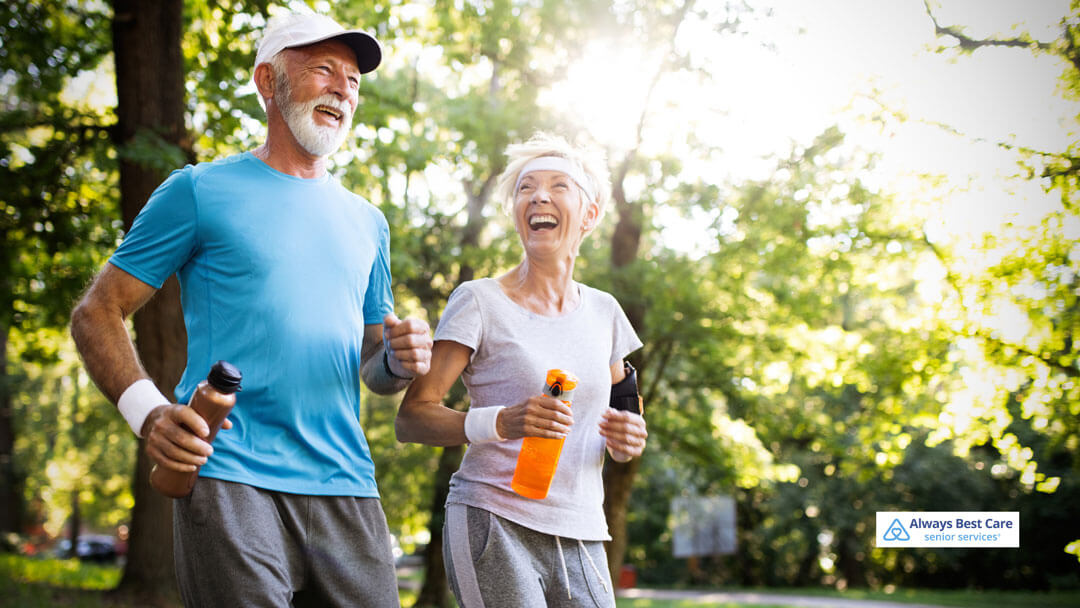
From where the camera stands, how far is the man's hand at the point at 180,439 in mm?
1948

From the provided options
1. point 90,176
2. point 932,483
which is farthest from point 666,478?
point 90,176

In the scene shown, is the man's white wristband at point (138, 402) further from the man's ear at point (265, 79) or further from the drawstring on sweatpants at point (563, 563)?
the drawstring on sweatpants at point (563, 563)

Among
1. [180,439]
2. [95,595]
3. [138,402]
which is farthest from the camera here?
[95,595]

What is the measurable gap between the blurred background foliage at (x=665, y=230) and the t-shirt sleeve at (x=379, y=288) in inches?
217

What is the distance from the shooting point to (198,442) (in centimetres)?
195

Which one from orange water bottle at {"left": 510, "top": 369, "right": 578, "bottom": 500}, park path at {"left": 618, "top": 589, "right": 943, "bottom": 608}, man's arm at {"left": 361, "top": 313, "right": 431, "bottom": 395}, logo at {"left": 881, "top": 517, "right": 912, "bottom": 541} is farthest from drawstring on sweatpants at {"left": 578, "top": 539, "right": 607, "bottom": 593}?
park path at {"left": 618, "top": 589, "right": 943, "bottom": 608}

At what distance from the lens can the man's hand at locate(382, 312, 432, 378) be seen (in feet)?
7.90

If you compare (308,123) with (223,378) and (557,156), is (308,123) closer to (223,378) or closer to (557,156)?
(223,378)

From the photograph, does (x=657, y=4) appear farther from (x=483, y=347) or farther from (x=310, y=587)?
(x=310, y=587)

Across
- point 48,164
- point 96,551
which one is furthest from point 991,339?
point 96,551

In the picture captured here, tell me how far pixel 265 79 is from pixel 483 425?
1173 mm

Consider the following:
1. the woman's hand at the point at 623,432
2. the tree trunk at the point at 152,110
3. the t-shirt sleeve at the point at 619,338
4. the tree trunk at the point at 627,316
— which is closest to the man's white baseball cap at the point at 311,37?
the t-shirt sleeve at the point at 619,338

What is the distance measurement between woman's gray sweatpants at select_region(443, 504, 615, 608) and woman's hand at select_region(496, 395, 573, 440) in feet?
1.03

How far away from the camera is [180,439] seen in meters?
1.95
